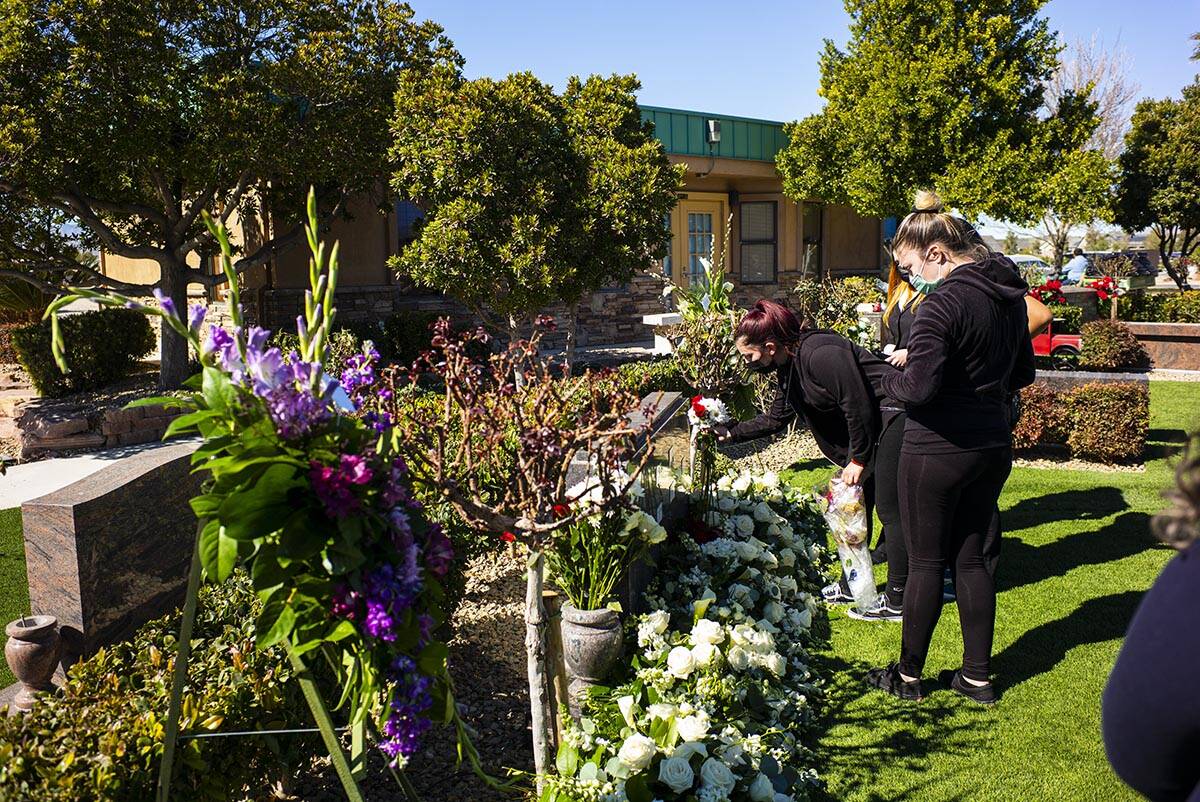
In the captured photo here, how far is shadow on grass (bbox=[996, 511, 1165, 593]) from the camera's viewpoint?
5617mm

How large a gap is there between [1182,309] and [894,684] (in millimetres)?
15780

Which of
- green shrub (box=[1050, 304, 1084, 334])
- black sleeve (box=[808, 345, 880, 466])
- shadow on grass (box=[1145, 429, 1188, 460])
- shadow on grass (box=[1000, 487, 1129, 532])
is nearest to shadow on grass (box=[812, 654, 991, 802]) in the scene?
black sleeve (box=[808, 345, 880, 466])

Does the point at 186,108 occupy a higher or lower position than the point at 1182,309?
higher

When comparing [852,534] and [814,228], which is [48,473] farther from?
[814,228]

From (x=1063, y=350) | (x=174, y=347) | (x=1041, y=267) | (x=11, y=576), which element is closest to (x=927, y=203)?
(x=11, y=576)

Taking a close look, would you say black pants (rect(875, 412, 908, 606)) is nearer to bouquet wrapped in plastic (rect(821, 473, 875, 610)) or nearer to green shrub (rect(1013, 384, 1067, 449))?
bouquet wrapped in plastic (rect(821, 473, 875, 610))

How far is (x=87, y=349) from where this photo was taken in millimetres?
12523

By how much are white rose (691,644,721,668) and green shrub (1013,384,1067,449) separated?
245 inches

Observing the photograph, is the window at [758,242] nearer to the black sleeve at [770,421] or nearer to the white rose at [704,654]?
the black sleeve at [770,421]

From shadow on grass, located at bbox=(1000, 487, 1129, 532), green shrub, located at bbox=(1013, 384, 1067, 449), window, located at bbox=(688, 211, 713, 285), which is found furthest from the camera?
window, located at bbox=(688, 211, 713, 285)

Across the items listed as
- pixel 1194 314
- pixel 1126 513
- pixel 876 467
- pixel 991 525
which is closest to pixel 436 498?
pixel 876 467

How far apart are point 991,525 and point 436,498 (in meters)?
2.46

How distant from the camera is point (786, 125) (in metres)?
20.1

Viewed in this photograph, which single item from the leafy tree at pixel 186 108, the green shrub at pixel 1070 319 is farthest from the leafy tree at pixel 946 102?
the leafy tree at pixel 186 108
